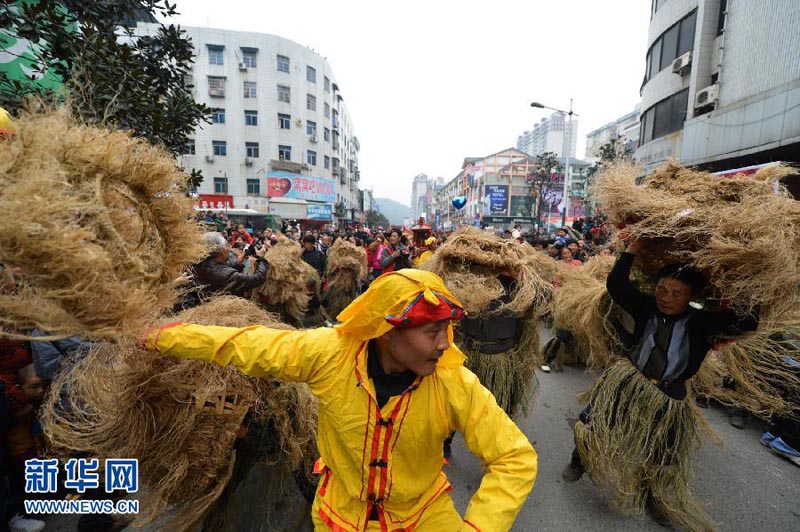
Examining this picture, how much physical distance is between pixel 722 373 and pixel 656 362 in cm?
94

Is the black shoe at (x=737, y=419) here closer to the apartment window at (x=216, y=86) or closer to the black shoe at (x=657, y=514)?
the black shoe at (x=657, y=514)

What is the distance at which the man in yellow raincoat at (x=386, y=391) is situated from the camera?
4.70 feet

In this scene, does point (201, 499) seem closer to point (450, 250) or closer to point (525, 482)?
point (525, 482)

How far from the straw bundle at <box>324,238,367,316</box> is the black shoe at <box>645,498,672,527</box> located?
524 cm

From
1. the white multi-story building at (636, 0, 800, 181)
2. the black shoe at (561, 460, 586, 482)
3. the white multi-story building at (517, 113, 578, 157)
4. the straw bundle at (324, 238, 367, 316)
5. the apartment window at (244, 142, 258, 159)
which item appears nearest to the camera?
the black shoe at (561, 460, 586, 482)

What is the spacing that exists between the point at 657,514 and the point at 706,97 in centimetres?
1422

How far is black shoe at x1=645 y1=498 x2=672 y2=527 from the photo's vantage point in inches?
108

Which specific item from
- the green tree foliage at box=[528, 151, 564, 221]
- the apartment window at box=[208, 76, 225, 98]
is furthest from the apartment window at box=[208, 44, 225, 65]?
the green tree foliage at box=[528, 151, 564, 221]

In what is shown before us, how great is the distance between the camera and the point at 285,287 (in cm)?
540

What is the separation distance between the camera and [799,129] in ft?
27.0

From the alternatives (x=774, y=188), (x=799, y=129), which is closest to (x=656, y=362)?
(x=774, y=188)

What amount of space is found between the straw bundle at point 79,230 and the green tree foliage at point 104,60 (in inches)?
86.8

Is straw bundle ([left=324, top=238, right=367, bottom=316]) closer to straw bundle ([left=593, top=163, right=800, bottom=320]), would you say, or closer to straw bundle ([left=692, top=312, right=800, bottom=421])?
straw bundle ([left=593, top=163, right=800, bottom=320])

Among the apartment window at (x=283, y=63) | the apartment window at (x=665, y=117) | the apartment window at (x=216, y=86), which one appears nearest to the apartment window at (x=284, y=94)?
the apartment window at (x=283, y=63)
